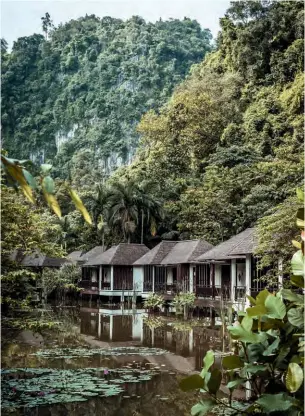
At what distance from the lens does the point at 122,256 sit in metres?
28.6

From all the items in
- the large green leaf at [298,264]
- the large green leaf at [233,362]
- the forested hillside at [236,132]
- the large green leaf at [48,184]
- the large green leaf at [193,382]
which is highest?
the forested hillside at [236,132]

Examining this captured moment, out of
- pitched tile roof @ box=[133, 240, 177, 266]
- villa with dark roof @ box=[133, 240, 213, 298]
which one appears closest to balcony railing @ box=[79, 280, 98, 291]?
villa with dark roof @ box=[133, 240, 213, 298]

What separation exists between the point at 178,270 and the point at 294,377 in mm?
21782

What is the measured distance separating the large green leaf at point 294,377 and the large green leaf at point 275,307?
319 millimetres

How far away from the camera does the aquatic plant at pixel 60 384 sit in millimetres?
6523

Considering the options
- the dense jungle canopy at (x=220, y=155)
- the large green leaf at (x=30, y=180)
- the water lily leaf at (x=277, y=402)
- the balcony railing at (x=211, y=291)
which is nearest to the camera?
the large green leaf at (x=30, y=180)

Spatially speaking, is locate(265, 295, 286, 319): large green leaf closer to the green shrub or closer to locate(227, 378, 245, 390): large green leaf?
the green shrub

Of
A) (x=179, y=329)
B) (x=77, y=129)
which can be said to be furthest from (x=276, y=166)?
(x=77, y=129)

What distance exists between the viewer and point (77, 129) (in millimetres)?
70125

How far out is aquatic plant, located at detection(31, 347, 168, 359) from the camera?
33.4 ft

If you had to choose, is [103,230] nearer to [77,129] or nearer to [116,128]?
[116,128]

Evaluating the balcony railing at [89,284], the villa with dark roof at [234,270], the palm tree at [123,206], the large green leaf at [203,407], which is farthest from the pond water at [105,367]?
the palm tree at [123,206]

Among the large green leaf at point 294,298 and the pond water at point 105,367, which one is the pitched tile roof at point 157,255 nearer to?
the pond water at point 105,367

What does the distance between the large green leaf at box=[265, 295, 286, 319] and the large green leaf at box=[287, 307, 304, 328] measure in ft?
0.30
